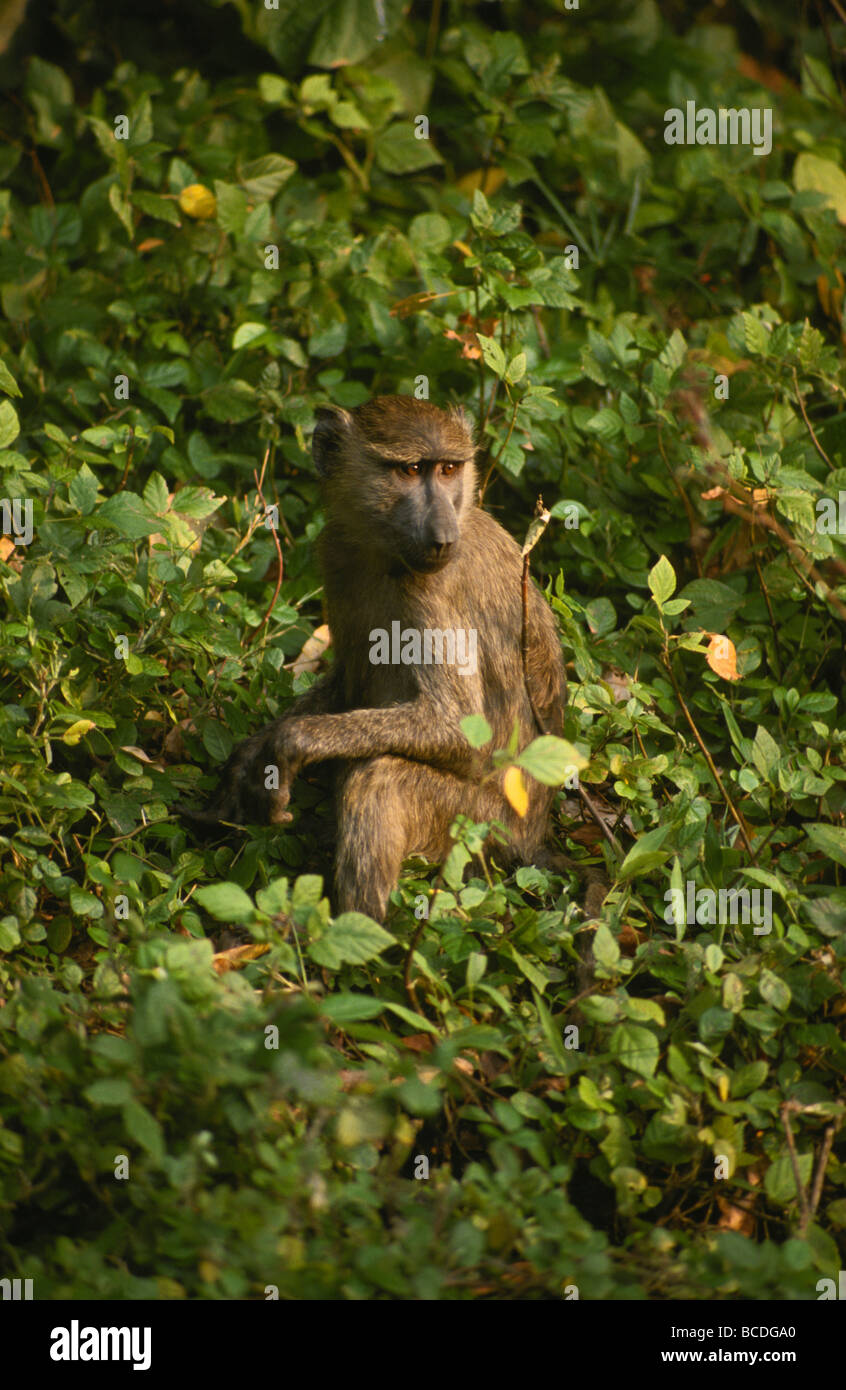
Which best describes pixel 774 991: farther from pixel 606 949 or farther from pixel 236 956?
pixel 236 956

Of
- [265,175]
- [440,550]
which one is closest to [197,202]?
[265,175]

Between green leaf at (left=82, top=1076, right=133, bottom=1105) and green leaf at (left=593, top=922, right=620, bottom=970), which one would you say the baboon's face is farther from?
green leaf at (left=82, top=1076, right=133, bottom=1105)

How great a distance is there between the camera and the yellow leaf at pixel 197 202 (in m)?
7.37

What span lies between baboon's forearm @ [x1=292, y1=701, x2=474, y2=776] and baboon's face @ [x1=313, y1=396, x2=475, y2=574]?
59 centimetres

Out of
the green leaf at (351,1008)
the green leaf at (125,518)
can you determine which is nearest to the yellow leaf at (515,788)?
the green leaf at (351,1008)

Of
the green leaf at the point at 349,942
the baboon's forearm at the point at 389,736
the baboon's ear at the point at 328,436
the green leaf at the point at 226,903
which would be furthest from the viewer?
the baboon's ear at the point at 328,436

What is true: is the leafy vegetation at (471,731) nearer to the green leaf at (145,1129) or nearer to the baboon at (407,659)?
the green leaf at (145,1129)

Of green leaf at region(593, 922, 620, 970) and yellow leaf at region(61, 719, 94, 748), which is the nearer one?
green leaf at region(593, 922, 620, 970)

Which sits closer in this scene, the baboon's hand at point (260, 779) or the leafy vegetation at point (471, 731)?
the leafy vegetation at point (471, 731)

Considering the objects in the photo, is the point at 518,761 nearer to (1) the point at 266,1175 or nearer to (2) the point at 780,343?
(1) the point at 266,1175

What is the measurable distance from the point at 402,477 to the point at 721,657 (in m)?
1.58

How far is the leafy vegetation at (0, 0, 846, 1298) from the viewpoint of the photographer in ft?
11.3

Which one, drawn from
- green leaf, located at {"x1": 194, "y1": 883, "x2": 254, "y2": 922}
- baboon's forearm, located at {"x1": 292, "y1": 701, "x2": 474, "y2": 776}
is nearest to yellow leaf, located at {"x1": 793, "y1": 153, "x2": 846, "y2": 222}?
baboon's forearm, located at {"x1": 292, "y1": 701, "x2": 474, "y2": 776}

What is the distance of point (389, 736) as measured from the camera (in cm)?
522
